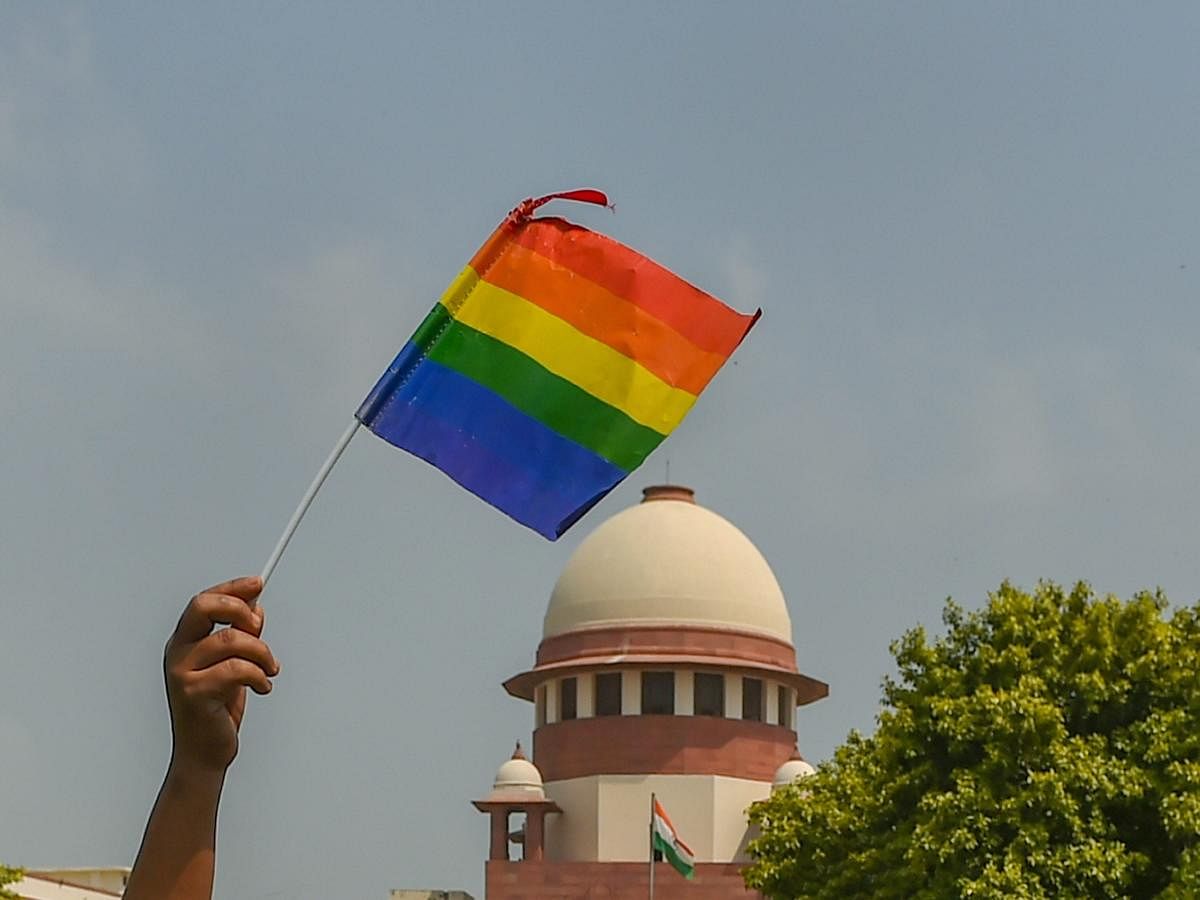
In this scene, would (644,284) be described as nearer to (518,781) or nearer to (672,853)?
(672,853)

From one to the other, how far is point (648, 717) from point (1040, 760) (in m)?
20.6

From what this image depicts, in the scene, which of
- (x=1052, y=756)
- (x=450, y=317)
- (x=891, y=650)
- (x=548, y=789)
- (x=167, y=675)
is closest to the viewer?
(x=167, y=675)

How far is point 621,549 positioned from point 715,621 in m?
2.27

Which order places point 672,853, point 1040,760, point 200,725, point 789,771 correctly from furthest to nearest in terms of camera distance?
point 789,771
point 672,853
point 1040,760
point 200,725

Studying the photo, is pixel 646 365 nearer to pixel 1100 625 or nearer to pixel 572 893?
pixel 1100 625

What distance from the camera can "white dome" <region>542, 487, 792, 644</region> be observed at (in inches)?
1684

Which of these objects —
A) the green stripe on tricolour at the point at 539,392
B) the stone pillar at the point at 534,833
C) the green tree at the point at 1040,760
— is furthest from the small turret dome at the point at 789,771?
the green stripe on tricolour at the point at 539,392

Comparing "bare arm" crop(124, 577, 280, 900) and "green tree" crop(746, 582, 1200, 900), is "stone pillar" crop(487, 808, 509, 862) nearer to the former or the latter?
"green tree" crop(746, 582, 1200, 900)

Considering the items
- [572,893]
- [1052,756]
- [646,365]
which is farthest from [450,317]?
[572,893]

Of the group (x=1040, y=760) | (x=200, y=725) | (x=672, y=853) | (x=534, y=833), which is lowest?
(x=200, y=725)

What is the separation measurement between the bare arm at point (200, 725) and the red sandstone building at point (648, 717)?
117 ft

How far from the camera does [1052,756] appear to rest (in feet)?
71.9

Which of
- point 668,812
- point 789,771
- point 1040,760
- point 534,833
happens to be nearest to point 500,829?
point 534,833

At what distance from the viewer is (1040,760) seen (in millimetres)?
22078
